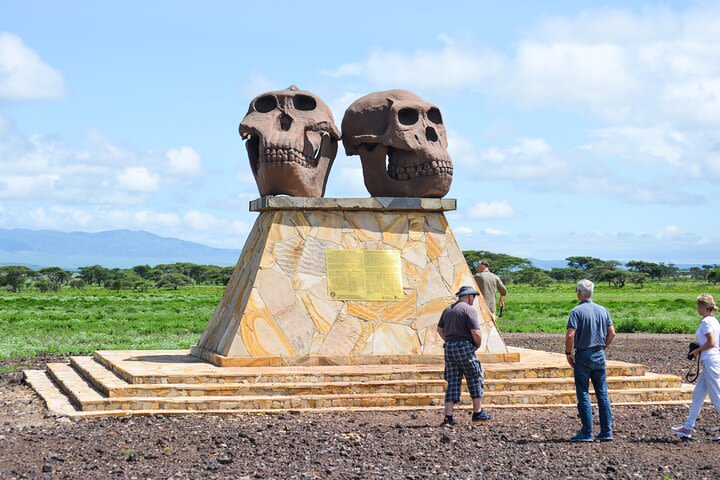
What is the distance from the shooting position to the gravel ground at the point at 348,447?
25.4 ft

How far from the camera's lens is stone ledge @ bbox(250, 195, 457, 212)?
1248cm

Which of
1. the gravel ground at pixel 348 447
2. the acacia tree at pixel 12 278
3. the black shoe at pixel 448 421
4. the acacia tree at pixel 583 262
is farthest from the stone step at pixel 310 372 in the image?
the acacia tree at pixel 583 262

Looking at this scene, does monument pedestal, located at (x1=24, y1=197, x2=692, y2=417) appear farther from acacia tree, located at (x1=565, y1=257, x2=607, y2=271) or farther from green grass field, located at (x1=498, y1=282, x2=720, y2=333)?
acacia tree, located at (x1=565, y1=257, x2=607, y2=271)

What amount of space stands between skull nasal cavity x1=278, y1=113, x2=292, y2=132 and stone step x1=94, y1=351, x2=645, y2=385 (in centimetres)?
344

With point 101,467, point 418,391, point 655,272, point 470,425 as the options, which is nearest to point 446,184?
point 418,391

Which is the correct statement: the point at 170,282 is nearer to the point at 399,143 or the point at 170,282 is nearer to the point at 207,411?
the point at 399,143

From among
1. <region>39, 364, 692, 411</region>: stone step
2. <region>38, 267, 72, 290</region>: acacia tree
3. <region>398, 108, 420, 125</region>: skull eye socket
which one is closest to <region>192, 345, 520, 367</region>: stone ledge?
<region>39, 364, 692, 411</region>: stone step

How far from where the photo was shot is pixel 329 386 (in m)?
10.7

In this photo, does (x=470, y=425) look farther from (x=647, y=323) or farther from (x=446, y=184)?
(x=647, y=323)

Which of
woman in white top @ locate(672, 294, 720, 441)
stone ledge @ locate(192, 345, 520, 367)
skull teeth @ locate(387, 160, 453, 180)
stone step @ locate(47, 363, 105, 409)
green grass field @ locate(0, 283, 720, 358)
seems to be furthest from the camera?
green grass field @ locate(0, 283, 720, 358)

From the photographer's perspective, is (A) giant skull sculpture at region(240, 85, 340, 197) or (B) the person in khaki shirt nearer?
(A) giant skull sculpture at region(240, 85, 340, 197)

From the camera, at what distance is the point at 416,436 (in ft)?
29.8

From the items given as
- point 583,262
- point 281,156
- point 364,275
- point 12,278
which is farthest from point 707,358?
point 583,262

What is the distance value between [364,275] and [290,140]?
2.11 metres
